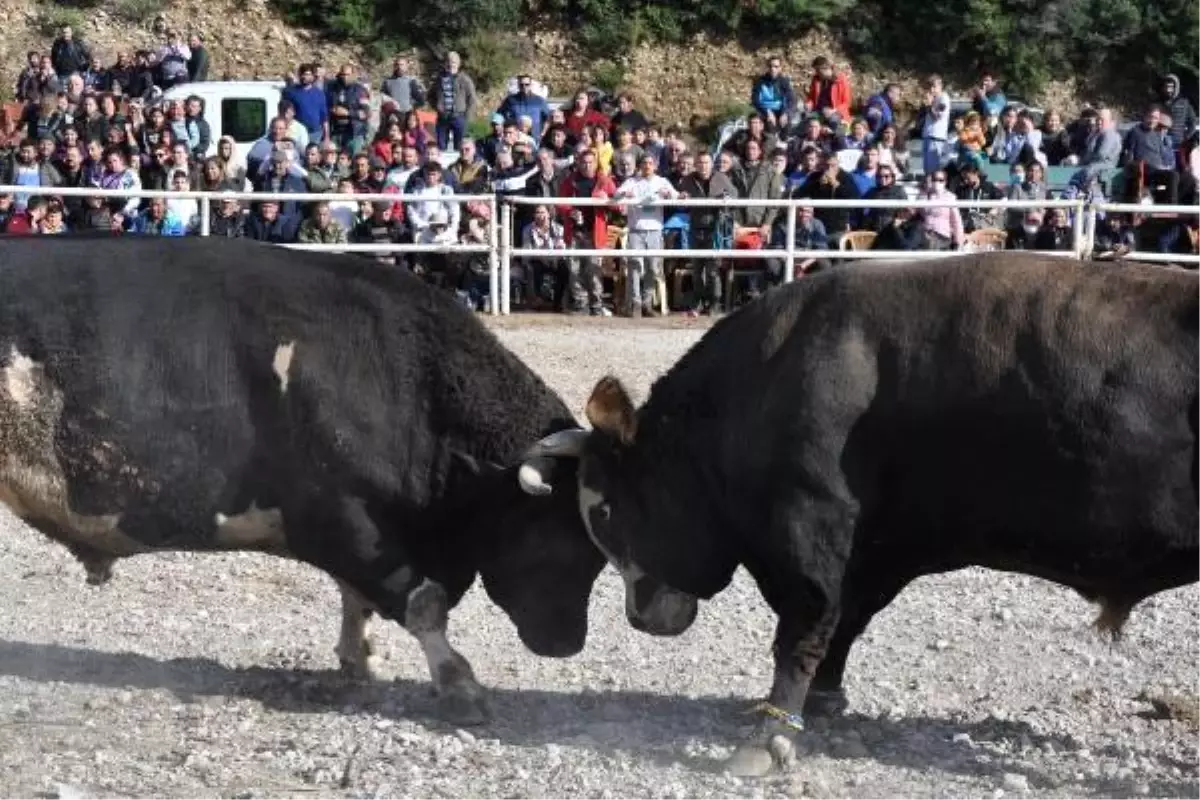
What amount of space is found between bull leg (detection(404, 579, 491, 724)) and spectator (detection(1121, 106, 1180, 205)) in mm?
15312

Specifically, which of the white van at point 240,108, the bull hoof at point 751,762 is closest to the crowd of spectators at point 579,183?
the white van at point 240,108

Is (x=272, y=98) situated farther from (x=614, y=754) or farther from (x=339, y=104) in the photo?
(x=614, y=754)

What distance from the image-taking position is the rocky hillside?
35.3 m

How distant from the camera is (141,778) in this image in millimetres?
6855

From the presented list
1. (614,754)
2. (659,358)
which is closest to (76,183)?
(659,358)

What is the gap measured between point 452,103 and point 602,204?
6.04 metres

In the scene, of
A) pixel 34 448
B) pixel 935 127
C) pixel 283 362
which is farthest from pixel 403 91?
pixel 34 448

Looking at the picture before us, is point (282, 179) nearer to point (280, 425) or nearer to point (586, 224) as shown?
point (586, 224)

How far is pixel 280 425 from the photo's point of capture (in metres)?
7.84

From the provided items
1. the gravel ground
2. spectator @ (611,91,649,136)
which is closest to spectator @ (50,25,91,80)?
spectator @ (611,91,649,136)

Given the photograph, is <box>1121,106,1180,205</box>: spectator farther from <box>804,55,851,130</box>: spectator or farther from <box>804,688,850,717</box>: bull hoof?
<box>804,688,850,717</box>: bull hoof

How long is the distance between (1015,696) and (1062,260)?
1831 mm

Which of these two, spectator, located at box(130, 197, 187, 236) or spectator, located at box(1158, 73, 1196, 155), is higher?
spectator, located at box(1158, 73, 1196, 155)

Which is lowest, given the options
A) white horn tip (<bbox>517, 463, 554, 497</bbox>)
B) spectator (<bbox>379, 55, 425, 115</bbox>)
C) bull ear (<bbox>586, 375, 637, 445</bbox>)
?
white horn tip (<bbox>517, 463, 554, 497</bbox>)
